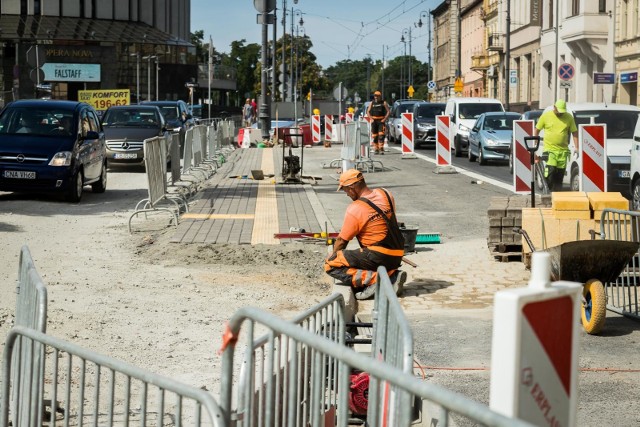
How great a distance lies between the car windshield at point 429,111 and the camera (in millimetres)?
43469

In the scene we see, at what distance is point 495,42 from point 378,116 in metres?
51.2

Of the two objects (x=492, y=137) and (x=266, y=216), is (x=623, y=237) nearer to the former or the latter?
(x=266, y=216)

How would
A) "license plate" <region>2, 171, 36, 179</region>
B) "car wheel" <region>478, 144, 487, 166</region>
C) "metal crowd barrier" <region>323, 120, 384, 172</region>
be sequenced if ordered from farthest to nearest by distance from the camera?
"car wheel" <region>478, 144, 487, 166</region> → "metal crowd barrier" <region>323, 120, 384, 172</region> → "license plate" <region>2, 171, 36, 179</region>

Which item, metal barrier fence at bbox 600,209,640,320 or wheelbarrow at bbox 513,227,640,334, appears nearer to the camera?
wheelbarrow at bbox 513,227,640,334

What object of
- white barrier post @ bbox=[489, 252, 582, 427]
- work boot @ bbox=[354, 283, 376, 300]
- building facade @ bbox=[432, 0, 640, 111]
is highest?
building facade @ bbox=[432, 0, 640, 111]

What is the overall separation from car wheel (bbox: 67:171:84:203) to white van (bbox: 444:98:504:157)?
1932 centimetres

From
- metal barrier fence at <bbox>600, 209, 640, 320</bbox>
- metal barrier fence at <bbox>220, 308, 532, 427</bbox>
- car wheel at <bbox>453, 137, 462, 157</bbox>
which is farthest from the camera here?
car wheel at <bbox>453, 137, 462, 157</bbox>

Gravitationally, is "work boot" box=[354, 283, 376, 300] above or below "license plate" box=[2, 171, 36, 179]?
below

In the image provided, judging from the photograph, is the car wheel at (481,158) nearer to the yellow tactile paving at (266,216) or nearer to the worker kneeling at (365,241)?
the yellow tactile paving at (266,216)

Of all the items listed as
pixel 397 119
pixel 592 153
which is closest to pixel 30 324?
pixel 592 153

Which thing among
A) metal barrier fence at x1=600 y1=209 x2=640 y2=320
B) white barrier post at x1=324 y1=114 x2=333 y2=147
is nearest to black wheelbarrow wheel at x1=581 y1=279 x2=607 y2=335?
metal barrier fence at x1=600 y1=209 x2=640 y2=320

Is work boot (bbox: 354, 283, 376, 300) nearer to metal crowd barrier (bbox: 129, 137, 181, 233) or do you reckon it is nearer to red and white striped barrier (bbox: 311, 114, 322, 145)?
metal crowd barrier (bbox: 129, 137, 181, 233)

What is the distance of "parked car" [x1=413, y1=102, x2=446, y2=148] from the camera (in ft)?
140

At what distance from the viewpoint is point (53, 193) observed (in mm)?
20047
